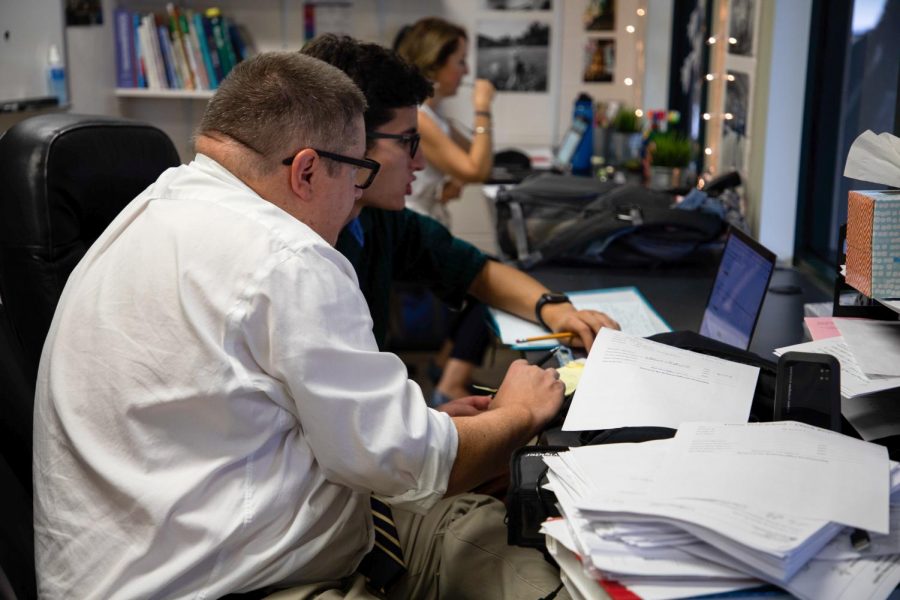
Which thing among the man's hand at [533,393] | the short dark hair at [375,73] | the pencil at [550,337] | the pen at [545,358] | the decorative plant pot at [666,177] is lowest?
the pen at [545,358]

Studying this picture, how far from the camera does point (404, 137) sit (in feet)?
5.83

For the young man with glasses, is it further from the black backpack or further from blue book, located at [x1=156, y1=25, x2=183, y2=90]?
blue book, located at [x1=156, y1=25, x2=183, y2=90]

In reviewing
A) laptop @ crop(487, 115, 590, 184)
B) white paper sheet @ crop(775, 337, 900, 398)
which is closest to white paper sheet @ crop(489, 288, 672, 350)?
white paper sheet @ crop(775, 337, 900, 398)

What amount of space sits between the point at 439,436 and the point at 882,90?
4.88 ft

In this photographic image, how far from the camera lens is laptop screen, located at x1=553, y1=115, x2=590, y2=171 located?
12.9 feet

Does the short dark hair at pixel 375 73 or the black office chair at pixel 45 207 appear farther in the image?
the short dark hair at pixel 375 73

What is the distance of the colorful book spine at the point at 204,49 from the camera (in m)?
4.18

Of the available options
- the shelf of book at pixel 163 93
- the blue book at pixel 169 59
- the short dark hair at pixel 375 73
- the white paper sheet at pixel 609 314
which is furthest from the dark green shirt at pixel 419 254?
the blue book at pixel 169 59

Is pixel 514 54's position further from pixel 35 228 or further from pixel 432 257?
pixel 35 228

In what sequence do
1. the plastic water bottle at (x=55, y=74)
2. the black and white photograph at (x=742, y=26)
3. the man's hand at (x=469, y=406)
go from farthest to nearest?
the plastic water bottle at (x=55, y=74) → the black and white photograph at (x=742, y=26) → the man's hand at (x=469, y=406)

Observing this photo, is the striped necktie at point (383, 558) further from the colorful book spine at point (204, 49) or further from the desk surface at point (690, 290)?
the colorful book spine at point (204, 49)

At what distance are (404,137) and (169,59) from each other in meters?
2.83

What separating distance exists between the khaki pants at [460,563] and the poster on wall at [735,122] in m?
1.51

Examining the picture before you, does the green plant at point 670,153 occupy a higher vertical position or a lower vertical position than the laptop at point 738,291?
higher
